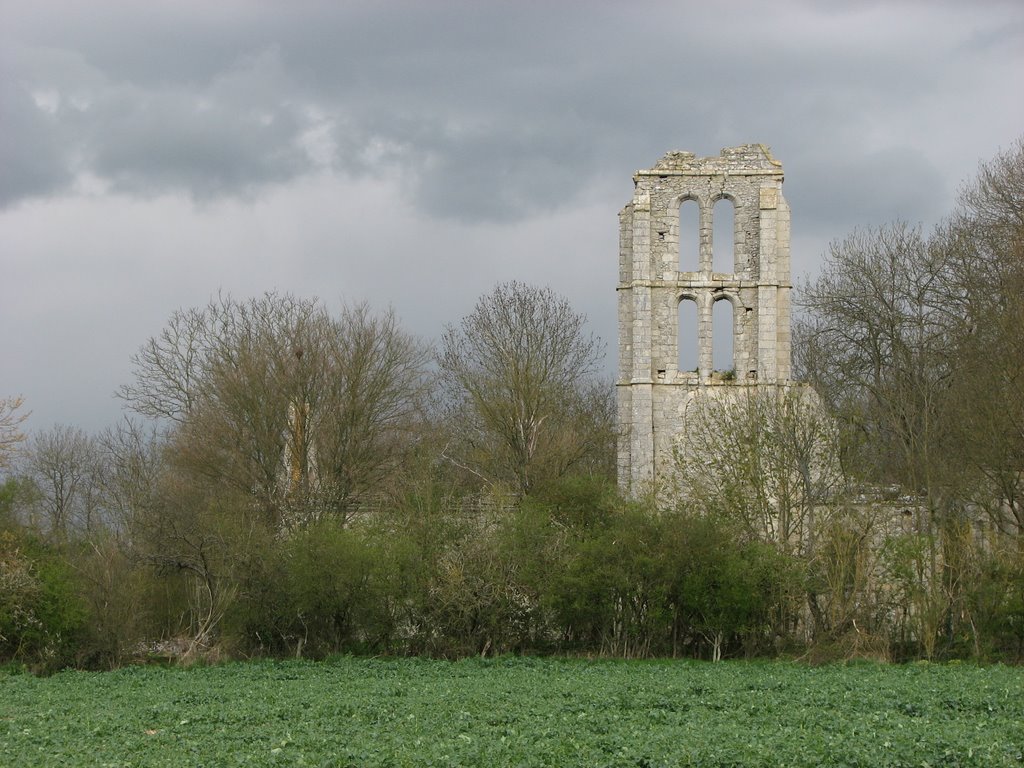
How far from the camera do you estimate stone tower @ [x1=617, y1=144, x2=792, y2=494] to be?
36750mm

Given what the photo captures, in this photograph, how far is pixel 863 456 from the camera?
3266 cm

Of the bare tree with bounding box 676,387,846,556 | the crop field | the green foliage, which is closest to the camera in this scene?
the crop field

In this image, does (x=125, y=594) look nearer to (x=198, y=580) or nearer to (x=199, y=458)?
(x=198, y=580)

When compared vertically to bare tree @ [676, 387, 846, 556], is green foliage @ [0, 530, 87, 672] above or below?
below

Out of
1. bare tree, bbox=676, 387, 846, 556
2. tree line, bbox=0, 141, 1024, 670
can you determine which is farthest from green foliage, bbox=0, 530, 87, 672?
bare tree, bbox=676, 387, 846, 556

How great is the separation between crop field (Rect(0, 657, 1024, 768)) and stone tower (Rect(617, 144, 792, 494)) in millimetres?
11575

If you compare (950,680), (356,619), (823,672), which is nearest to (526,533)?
(356,619)

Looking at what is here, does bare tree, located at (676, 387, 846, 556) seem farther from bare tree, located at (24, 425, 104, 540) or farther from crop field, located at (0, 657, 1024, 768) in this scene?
bare tree, located at (24, 425, 104, 540)

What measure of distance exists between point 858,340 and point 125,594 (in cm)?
2277

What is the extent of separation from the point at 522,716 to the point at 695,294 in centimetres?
2087

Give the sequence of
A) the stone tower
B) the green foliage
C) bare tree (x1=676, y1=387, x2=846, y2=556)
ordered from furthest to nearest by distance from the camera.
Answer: the stone tower
bare tree (x1=676, y1=387, x2=846, y2=556)
the green foliage

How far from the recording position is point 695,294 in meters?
37.2

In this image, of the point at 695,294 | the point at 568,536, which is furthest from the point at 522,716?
the point at 695,294

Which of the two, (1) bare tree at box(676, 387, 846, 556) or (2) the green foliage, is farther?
(1) bare tree at box(676, 387, 846, 556)
